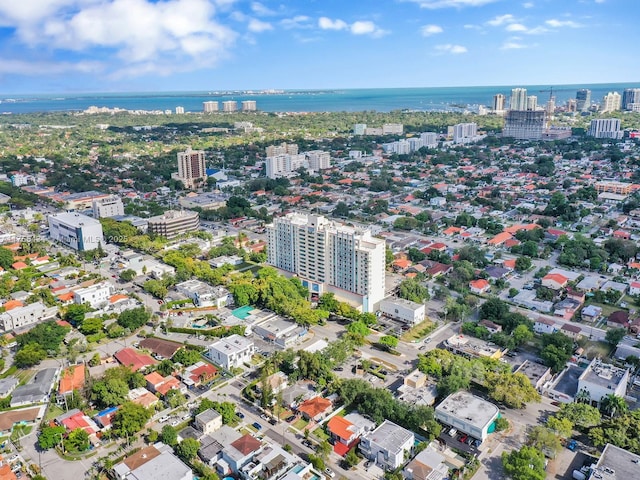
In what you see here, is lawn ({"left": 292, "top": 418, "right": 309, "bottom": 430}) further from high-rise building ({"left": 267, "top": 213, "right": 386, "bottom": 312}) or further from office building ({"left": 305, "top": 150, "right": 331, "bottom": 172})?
office building ({"left": 305, "top": 150, "right": 331, "bottom": 172})

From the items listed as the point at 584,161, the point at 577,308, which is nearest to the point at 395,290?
the point at 577,308

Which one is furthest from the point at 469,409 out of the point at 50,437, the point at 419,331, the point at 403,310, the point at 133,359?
the point at 50,437

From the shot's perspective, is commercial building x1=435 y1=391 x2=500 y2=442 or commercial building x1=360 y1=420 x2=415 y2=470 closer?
commercial building x1=360 y1=420 x2=415 y2=470

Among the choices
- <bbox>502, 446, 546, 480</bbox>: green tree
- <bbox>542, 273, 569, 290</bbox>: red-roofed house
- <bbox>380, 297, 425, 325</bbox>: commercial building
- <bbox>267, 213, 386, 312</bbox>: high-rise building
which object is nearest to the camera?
<bbox>502, 446, 546, 480</bbox>: green tree

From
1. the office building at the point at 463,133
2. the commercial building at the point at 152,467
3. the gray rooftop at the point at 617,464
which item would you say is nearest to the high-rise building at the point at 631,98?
the office building at the point at 463,133

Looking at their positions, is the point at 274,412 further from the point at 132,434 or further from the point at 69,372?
the point at 69,372

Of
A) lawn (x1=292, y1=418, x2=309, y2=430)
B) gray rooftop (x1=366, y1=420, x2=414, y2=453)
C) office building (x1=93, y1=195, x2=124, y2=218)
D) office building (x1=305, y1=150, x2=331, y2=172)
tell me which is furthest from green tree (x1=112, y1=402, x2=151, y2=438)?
office building (x1=305, y1=150, x2=331, y2=172)

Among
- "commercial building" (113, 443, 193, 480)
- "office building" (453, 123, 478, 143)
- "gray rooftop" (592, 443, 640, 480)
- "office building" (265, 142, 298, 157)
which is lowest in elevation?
"gray rooftop" (592, 443, 640, 480)
